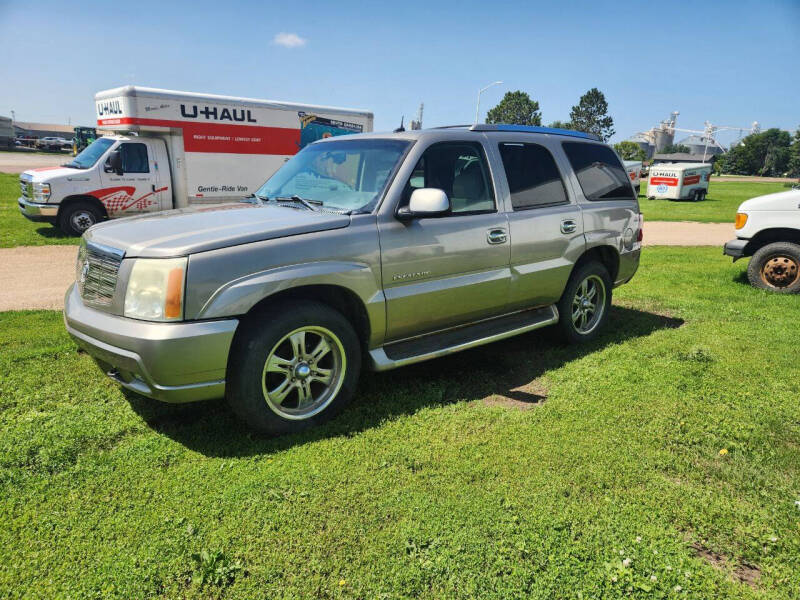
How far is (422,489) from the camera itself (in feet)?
10.0

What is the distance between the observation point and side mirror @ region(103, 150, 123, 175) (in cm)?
1167

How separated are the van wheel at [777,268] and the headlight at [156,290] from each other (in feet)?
27.0

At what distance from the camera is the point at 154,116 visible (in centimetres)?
1198

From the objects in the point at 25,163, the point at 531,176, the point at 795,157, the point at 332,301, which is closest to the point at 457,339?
the point at 332,301

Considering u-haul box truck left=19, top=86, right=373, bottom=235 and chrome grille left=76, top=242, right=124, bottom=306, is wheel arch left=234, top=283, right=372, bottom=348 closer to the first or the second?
chrome grille left=76, top=242, right=124, bottom=306

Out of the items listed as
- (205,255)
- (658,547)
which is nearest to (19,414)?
(205,255)

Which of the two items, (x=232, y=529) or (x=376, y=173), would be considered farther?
(x=376, y=173)

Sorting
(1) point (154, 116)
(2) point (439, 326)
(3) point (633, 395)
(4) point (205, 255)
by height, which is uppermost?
(1) point (154, 116)

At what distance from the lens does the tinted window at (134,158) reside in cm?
1185

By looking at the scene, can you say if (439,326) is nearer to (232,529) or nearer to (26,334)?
(232,529)

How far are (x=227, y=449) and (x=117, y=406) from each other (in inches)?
41.5

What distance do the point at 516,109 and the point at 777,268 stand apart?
106 meters

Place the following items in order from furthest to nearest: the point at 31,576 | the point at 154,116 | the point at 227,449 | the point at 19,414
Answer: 1. the point at 154,116
2. the point at 19,414
3. the point at 227,449
4. the point at 31,576

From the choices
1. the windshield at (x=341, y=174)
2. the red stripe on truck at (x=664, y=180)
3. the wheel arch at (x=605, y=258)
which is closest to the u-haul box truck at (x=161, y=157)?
the windshield at (x=341, y=174)
